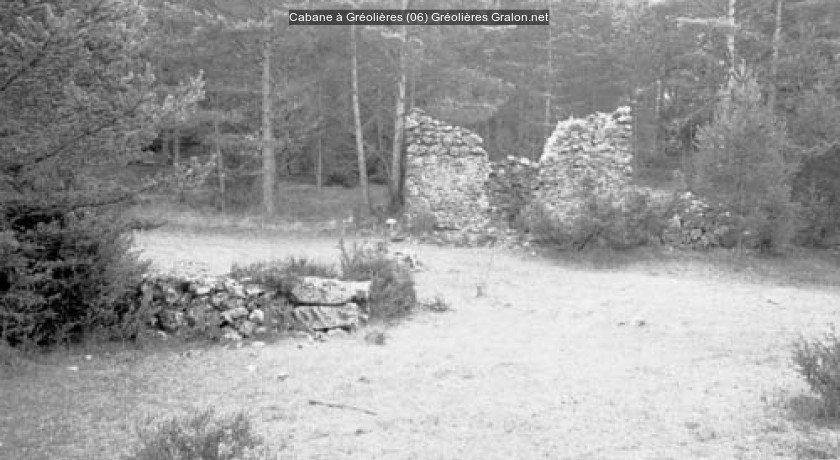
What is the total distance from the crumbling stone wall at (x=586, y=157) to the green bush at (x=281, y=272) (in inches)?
324

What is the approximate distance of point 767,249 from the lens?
612 inches

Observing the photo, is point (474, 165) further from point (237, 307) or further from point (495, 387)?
point (495, 387)

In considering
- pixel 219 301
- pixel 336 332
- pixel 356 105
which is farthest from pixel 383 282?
pixel 356 105

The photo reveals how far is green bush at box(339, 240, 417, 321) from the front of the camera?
364 inches

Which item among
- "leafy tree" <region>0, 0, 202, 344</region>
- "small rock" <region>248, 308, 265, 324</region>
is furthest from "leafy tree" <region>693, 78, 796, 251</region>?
"leafy tree" <region>0, 0, 202, 344</region>

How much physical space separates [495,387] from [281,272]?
12.2 ft

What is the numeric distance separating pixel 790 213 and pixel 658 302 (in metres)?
6.79

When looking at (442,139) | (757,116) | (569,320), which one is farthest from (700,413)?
(442,139)

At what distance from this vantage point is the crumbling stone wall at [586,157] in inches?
668

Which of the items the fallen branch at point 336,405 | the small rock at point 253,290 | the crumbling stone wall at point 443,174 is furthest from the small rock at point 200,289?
the crumbling stone wall at point 443,174

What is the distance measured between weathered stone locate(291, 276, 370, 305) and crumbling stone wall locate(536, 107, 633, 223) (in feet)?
28.2

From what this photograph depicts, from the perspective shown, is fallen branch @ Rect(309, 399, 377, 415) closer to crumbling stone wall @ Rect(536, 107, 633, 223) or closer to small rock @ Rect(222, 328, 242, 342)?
small rock @ Rect(222, 328, 242, 342)

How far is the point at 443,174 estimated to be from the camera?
1709 centimetres

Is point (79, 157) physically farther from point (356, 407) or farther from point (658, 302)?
point (658, 302)
